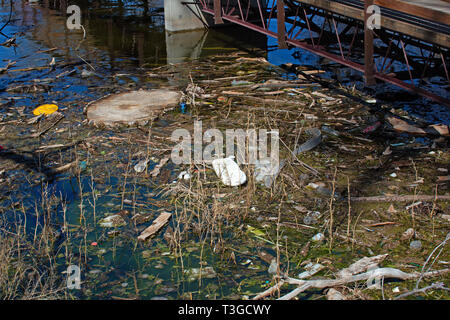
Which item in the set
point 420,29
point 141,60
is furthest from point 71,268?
point 141,60

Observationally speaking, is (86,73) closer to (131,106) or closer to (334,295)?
(131,106)

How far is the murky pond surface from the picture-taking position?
5.65 m

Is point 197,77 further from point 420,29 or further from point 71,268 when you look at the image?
point 71,268

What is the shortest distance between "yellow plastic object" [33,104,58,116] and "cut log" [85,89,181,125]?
678mm

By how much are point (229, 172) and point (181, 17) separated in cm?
1055

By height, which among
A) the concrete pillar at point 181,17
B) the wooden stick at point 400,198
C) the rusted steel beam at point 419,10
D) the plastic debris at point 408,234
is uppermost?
the rusted steel beam at point 419,10

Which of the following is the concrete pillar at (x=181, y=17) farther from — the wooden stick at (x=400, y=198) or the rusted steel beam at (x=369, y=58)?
the wooden stick at (x=400, y=198)

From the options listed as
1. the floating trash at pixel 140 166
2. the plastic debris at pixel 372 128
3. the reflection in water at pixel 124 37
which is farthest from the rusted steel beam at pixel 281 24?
the floating trash at pixel 140 166

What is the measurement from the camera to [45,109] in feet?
33.3

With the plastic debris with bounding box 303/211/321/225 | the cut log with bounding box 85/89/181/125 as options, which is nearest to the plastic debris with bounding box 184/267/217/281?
the plastic debris with bounding box 303/211/321/225

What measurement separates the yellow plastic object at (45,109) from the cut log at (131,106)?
678 millimetres

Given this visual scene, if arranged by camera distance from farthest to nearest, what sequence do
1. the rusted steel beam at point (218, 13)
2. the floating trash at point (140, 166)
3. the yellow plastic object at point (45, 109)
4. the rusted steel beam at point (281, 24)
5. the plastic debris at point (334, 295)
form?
the rusted steel beam at point (218, 13) < the rusted steel beam at point (281, 24) < the yellow plastic object at point (45, 109) < the floating trash at point (140, 166) < the plastic debris at point (334, 295)

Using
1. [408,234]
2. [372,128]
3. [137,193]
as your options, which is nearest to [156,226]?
[137,193]

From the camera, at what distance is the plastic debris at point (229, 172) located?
7312 mm
